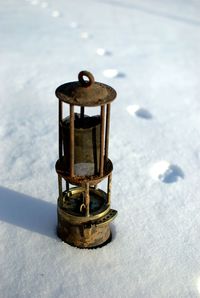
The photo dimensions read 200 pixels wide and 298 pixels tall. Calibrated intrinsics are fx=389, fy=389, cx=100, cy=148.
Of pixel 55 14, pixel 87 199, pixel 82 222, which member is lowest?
pixel 55 14

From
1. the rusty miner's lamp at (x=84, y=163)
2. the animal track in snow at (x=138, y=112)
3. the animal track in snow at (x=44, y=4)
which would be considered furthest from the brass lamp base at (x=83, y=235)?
the animal track in snow at (x=44, y=4)

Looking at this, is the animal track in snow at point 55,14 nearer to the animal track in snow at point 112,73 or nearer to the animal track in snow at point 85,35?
the animal track in snow at point 85,35

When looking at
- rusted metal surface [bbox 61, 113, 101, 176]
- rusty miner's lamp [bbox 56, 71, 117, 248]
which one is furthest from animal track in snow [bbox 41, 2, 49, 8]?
rusted metal surface [bbox 61, 113, 101, 176]

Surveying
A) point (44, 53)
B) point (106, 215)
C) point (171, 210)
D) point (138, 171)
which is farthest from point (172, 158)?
point (44, 53)

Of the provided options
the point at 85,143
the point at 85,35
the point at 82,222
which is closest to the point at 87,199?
the point at 82,222

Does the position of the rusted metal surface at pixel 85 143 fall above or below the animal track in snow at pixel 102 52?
above

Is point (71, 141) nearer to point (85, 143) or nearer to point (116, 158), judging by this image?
point (85, 143)

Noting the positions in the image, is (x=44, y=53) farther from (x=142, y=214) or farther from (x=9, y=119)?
(x=142, y=214)
